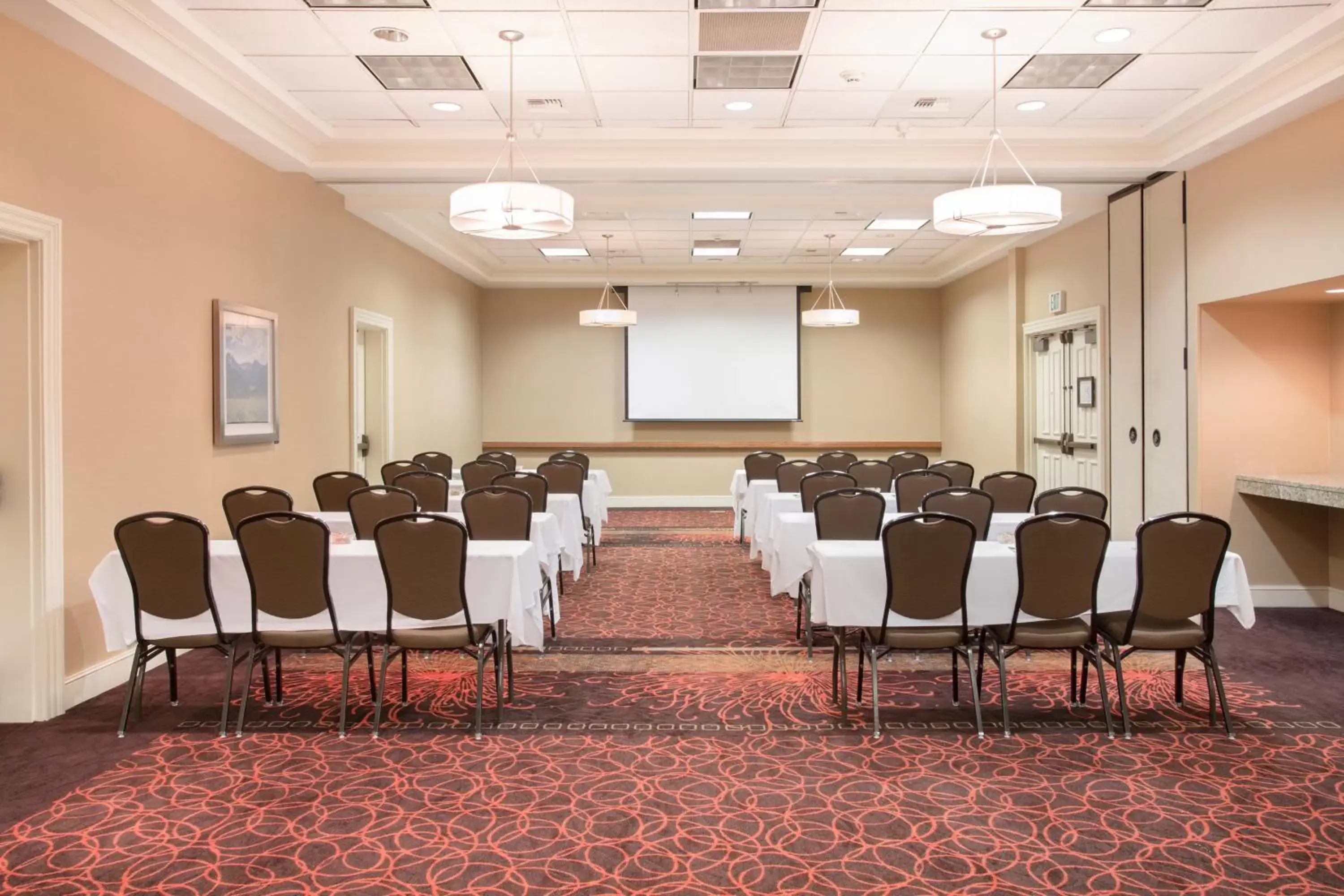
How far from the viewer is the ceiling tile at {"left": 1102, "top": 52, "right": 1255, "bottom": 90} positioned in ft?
18.9

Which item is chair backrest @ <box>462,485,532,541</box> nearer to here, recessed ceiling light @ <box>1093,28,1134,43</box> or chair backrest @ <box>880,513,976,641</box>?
chair backrest @ <box>880,513,976,641</box>

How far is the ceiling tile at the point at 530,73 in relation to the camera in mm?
5824

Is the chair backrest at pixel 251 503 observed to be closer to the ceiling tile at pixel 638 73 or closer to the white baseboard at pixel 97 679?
the white baseboard at pixel 97 679

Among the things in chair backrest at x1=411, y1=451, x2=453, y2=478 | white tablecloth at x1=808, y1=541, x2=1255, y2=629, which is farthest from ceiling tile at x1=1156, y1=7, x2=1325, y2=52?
chair backrest at x1=411, y1=451, x2=453, y2=478

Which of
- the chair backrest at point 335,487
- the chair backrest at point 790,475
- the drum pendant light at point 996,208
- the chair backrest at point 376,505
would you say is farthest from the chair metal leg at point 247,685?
the chair backrest at point 790,475

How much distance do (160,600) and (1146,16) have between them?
238 inches

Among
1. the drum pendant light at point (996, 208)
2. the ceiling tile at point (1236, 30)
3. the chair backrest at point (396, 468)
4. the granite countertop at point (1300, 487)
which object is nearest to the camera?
the drum pendant light at point (996, 208)

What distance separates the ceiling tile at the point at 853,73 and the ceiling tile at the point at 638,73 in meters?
0.80

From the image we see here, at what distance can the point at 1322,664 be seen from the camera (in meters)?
5.34

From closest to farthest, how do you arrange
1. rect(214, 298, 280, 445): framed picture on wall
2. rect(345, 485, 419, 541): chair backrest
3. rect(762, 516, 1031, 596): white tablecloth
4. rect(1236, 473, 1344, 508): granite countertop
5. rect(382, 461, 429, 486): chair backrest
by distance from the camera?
rect(345, 485, 419, 541): chair backrest, rect(762, 516, 1031, 596): white tablecloth, rect(1236, 473, 1344, 508): granite countertop, rect(214, 298, 280, 445): framed picture on wall, rect(382, 461, 429, 486): chair backrest

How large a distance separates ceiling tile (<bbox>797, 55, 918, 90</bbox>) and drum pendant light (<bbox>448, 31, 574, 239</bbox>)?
1.87 meters

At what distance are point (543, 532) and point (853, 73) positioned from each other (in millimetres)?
3656

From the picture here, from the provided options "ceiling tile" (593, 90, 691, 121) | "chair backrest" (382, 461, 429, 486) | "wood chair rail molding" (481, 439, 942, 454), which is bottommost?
"chair backrest" (382, 461, 429, 486)

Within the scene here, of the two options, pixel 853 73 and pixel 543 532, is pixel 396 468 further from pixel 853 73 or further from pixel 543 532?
pixel 853 73
